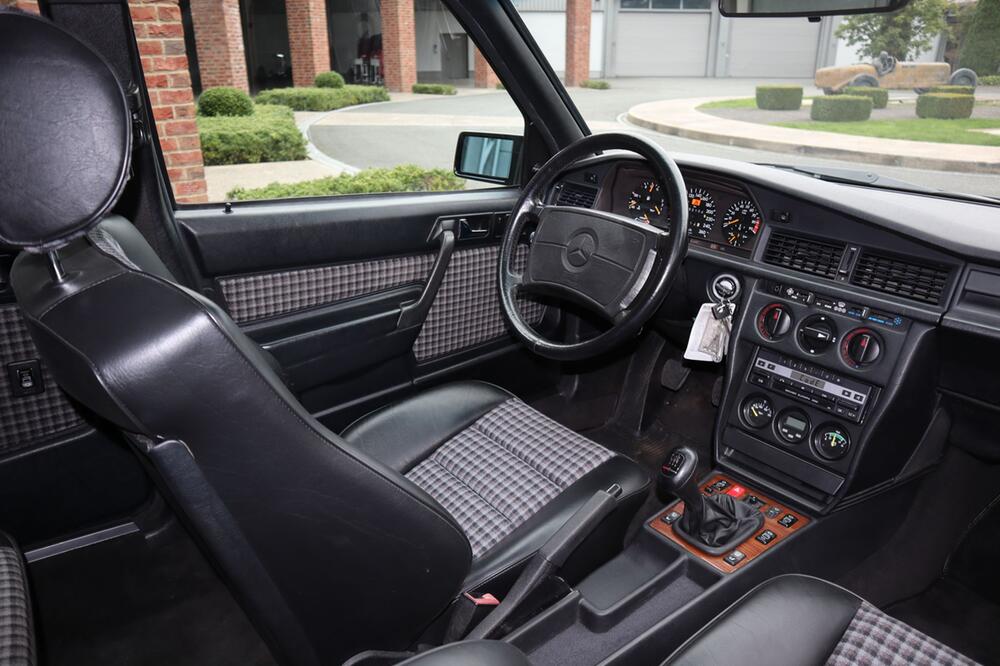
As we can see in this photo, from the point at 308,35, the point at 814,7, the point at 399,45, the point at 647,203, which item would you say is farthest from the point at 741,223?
the point at 399,45

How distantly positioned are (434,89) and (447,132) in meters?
1.95

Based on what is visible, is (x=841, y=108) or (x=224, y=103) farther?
(x=224, y=103)

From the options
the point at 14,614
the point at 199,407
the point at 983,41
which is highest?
the point at 983,41

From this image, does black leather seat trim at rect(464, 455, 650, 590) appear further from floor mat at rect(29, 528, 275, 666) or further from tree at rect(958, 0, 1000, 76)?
tree at rect(958, 0, 1000, 76)

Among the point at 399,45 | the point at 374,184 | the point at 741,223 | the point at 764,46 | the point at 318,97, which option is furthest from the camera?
the point at 764,46

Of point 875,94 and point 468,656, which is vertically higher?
point 875,94

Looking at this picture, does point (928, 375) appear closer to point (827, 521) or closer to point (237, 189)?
point (827, 521)

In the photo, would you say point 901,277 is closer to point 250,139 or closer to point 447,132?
point 447,132

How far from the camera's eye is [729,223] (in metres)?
2.08

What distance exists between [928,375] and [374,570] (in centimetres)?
146

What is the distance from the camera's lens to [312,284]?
85.7 inches

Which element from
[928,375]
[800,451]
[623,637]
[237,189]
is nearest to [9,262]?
[237,189]

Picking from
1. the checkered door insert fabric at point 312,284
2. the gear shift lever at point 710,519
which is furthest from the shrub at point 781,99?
the gear shift lever at point 710,519

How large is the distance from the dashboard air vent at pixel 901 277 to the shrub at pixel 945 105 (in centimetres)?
58
